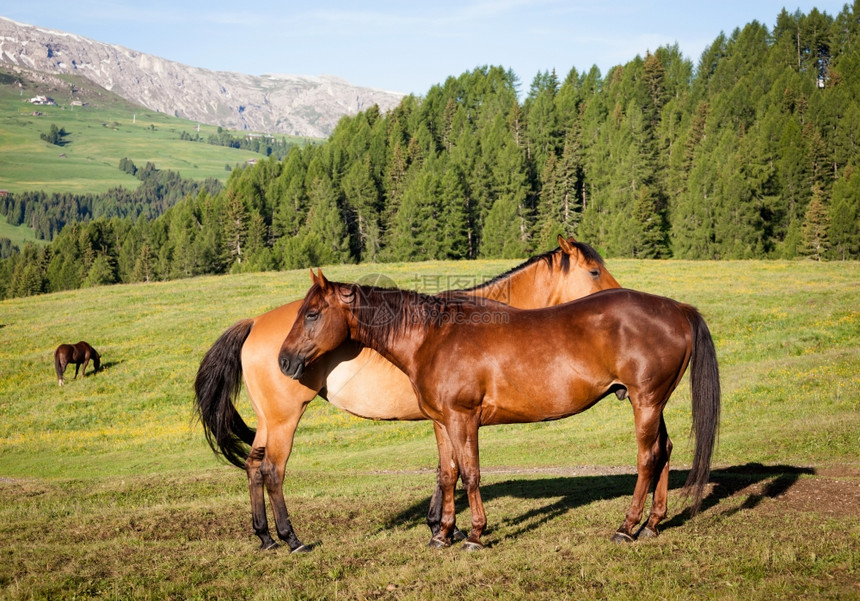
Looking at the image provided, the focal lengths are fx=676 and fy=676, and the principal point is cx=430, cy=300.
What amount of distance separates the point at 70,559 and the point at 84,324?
3552 cm

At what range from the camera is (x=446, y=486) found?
7273 millimetres


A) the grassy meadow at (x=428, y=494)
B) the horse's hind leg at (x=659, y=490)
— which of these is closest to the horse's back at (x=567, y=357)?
the horse's hind leg at (x=659, y=490)

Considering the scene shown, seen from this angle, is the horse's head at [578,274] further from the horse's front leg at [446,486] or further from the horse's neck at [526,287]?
the horse's front leg at [446,486]

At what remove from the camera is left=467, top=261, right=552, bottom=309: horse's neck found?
9.27 m

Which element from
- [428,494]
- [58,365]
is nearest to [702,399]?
[428,494]

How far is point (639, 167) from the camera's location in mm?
94938

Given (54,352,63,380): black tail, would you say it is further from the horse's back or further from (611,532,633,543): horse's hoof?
(611,532,633,543): horse's hoof

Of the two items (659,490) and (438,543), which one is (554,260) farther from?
(438,543)

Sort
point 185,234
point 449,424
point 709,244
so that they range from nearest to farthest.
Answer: point 449,424, point 709,244, point 185,234

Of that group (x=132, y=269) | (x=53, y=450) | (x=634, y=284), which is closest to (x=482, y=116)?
(x=132, y=269)

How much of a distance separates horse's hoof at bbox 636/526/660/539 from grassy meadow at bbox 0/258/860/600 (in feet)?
0.55

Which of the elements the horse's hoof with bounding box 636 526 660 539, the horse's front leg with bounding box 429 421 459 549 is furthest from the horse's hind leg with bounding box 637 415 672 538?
the horse's front leg with bounding box 429 421 459 549

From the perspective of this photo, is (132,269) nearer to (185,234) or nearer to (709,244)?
(185,234)

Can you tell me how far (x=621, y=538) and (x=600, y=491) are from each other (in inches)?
131
